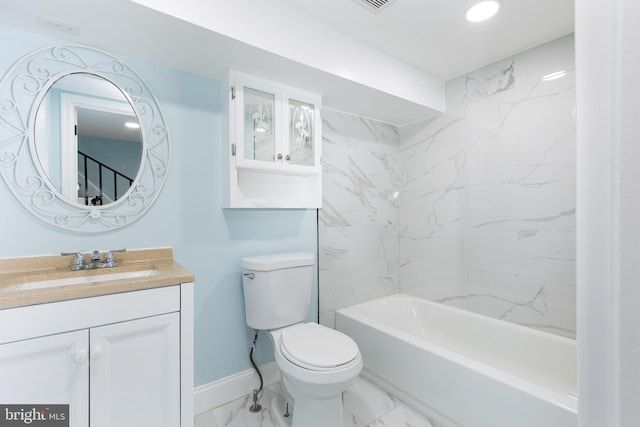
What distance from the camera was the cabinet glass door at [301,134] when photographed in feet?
6.53

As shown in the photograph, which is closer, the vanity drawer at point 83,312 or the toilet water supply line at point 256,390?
the vanity drawer at point 83,312

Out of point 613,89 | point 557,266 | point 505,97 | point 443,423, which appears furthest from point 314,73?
point 443,423

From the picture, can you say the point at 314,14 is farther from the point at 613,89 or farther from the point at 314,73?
the point at 613,89

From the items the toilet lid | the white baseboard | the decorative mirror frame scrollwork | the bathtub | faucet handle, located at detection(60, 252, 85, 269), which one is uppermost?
the decorative mirror frame scrollwork

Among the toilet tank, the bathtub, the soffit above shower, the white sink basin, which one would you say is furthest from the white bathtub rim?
the soffit above shower

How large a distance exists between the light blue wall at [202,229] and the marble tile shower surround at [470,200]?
0.68 meters

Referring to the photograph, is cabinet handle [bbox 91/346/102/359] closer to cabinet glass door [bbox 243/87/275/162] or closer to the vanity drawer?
the vanity drawer

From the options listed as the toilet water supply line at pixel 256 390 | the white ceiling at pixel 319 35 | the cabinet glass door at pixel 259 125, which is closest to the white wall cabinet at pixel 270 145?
the cabinet glass door at pixel 259 125

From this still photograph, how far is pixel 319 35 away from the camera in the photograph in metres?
1.72

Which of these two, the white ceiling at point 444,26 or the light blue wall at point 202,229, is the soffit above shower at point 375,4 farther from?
the light blue wall at point 202,229

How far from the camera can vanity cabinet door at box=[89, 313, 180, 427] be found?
43.1 inches

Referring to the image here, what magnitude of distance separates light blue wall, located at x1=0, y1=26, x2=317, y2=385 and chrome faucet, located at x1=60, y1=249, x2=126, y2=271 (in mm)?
91

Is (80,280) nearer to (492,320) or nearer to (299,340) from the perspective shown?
(299,340)

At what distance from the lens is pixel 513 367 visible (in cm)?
196
